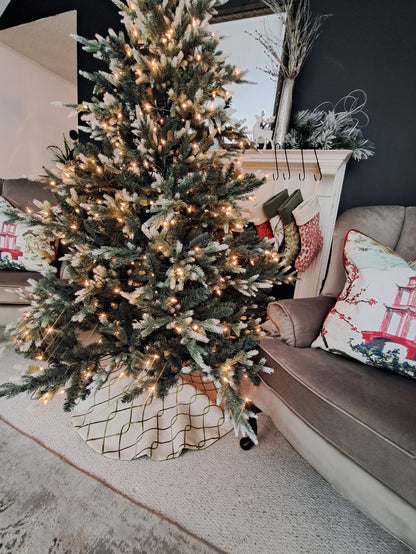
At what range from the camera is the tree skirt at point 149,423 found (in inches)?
40.2

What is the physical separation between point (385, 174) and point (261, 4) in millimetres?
1350

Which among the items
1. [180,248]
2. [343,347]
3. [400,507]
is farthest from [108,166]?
[400,507]

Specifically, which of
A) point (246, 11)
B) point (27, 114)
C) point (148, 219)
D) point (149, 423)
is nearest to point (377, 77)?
point (246, 11)

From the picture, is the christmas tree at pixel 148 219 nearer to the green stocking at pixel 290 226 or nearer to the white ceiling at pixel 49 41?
the green stocking at pixel 290 226

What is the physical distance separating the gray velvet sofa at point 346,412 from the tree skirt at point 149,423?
0.25 m

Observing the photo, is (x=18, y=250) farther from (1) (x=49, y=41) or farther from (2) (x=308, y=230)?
(1) (x=49, y=41)

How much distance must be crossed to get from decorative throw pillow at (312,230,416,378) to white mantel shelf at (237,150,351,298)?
67 cm

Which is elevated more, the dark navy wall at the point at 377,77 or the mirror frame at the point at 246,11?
the mirror frame at the point at 246,11

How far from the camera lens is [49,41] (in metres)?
3.12

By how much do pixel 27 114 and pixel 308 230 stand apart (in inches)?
177

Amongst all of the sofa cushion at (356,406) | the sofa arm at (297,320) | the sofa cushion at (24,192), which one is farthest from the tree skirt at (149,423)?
the sofa cushion at (24,192)

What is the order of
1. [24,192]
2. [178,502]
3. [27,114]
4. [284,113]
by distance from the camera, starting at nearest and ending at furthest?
[178,502], [284,113], [24,192], [27,114]

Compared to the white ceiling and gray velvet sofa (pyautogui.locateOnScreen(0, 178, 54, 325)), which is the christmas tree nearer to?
gray velvet sofa (pyautogui.locateOnScreen(0, 178, 54, 325))

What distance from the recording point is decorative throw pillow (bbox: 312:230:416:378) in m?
0.84
